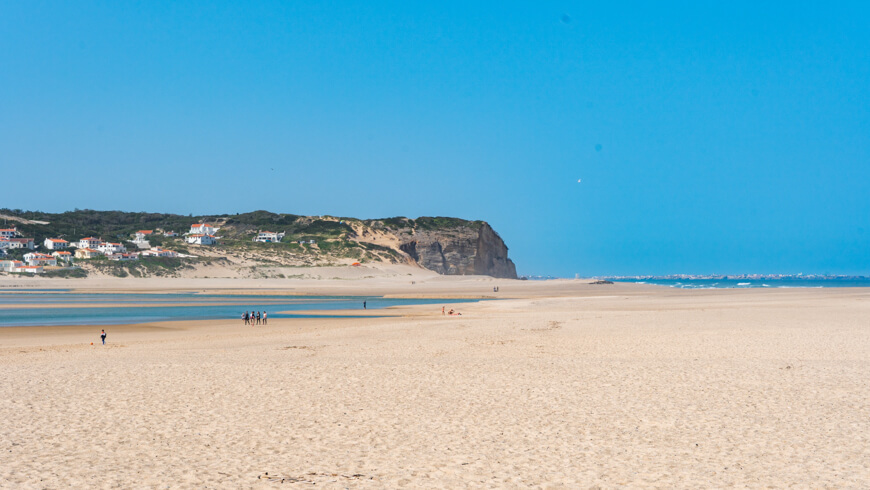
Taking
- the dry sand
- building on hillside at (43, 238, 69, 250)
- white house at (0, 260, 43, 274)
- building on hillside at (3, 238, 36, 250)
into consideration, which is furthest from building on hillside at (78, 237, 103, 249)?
the dry sand

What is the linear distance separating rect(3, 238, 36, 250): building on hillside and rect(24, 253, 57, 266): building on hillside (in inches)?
518

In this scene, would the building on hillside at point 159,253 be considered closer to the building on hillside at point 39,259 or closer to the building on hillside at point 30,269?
the building on hillside at point 39,259

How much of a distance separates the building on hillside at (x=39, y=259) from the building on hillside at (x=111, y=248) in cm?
839

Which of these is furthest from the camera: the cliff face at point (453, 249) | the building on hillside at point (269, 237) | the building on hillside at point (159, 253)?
Answer: the building on hillside at point (269, 237)

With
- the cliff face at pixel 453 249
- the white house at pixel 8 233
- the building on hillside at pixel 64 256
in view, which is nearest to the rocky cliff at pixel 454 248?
the cliff face at pixel 453 249

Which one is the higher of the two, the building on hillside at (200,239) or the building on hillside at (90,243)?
the building on hillside at (200,239)

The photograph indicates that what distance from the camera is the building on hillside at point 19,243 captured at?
10481cm

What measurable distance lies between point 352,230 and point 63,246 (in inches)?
2038

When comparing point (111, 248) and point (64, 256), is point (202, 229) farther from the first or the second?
point (64, 256)

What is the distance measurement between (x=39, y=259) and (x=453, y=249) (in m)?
70.3

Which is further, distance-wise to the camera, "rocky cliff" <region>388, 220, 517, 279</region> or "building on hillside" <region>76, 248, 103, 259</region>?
"rocky cliff" <region>388, 220, 517, 279</region>

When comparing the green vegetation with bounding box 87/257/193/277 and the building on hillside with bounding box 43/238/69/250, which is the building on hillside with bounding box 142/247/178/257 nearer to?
the green vegetation with bounding box 87/257/193/277

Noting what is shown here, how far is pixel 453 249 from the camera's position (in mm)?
127000

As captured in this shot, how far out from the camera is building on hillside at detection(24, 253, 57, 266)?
9281cm
